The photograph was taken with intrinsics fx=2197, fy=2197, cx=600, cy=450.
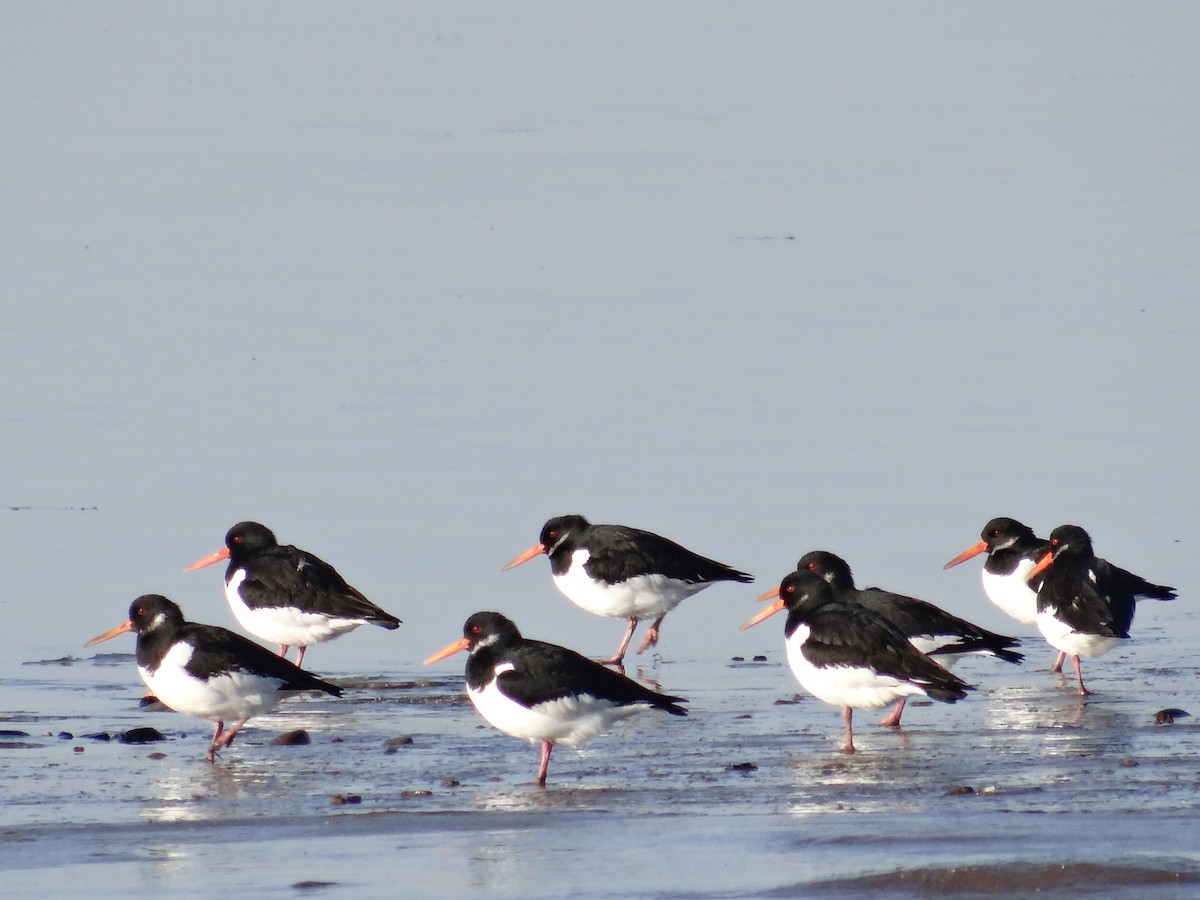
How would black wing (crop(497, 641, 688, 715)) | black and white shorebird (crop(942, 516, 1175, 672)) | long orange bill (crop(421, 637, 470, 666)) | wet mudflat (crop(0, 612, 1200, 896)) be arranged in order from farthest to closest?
1. black and white shorebird (crop(942, 516, 1175, 672))
2. long orange bill (crop(421, 637, 470, 666))
3. black wing (crop(497, 641, 688, 715))
4. wet mudflat (crop(0, 612, 1200, 896))

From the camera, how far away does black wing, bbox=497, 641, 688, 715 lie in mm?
8578

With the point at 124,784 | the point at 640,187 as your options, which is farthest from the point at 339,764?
the point at 640,187

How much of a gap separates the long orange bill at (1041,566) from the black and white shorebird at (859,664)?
1.84 meters

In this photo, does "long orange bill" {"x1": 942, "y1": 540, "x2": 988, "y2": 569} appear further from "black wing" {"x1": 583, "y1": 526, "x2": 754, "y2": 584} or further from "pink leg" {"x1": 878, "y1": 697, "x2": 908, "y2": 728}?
"pink leg" {"x1": 878, "y1": 697, "x2": 908, "y2": 728}

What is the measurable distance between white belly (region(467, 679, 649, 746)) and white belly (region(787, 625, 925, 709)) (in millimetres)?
824

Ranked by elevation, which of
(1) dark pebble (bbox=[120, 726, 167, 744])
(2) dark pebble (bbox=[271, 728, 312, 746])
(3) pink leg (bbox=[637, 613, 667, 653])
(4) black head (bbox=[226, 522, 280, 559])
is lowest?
(2) dark pebble (bbox=[271, 728, 312, 746])

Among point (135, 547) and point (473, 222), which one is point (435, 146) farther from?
point (135, 547)

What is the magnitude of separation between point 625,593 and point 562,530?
649 mm

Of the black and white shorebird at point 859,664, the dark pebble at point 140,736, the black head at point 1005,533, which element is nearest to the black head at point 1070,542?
the black head at point 1005,533

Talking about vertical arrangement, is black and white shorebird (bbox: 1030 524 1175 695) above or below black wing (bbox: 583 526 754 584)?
below

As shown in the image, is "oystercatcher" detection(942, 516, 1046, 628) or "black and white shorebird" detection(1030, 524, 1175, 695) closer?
"black and white shorebird" detection(1030, 524, 1175, 695)

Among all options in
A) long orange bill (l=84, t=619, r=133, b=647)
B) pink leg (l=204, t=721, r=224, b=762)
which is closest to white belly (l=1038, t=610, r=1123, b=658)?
pink leg (l=204, t=721, r=224, b=762)

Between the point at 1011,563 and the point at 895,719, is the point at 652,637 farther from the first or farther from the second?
the point at 895,719

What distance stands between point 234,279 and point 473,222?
329cm
